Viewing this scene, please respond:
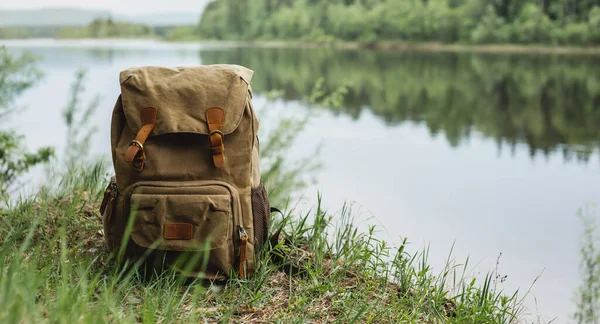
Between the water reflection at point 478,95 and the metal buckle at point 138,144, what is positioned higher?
the metal buckle at point 138,144

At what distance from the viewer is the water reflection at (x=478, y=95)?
62.3ft

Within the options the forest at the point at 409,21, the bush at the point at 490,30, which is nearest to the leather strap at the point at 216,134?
the forest at the point at 409,21

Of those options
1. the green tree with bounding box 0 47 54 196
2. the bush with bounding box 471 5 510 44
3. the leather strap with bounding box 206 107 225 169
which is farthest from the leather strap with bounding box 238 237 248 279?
the bush with bounding box 471 5 510 44

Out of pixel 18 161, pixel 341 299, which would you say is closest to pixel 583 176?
pixel 18 161

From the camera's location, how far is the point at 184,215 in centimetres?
248

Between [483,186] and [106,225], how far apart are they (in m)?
10.9

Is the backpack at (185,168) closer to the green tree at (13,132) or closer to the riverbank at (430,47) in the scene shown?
the green tree at (13,132)

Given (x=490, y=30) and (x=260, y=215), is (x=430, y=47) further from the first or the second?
(x=260, y=215)

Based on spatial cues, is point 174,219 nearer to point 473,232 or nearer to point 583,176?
point 473,232

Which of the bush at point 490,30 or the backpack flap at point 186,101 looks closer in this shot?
the backpack flap at point 186,101

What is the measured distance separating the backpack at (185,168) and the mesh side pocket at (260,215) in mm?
27

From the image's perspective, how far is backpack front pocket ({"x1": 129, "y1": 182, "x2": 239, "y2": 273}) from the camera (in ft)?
8.11

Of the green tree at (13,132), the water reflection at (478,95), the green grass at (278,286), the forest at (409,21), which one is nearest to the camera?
the green grass at (278,286)

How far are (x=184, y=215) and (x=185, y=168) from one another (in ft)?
0.57
